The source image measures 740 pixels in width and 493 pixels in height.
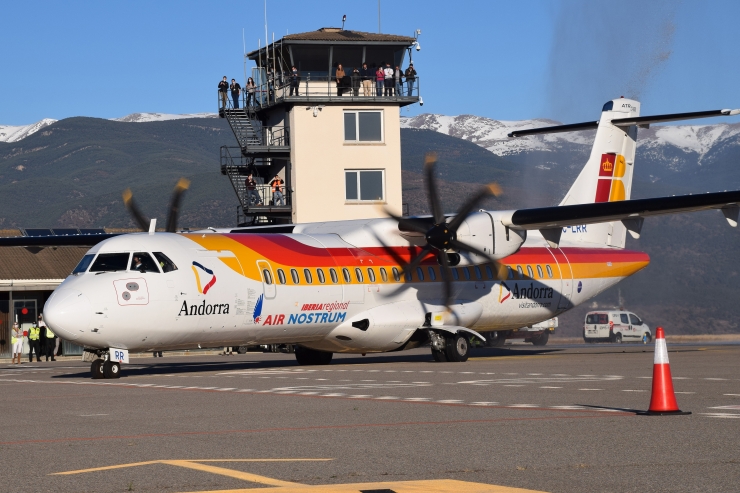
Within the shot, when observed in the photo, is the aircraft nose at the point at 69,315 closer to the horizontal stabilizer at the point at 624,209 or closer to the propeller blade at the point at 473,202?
the propeller blade at the point at 473,202

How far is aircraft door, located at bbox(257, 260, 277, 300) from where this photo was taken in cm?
2322

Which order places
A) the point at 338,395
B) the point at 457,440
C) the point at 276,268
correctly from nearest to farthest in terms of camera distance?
1. the point at 457,440
2. the point at 338,395
3. the point at 276,268

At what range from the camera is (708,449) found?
371 inches

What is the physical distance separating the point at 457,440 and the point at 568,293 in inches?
813

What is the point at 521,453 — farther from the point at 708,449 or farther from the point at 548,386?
the point at 548,386

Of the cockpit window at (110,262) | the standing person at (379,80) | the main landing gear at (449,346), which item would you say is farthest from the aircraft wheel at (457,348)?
the standing person at (379,80)

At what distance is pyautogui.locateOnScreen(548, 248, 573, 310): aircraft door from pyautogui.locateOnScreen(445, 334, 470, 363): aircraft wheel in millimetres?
4928

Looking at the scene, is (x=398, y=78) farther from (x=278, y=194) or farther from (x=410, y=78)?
(x=278, y=194)

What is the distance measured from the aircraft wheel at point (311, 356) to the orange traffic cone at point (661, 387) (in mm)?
15383

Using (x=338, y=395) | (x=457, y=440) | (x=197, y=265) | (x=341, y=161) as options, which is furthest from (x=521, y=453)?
(x=341, y=161)

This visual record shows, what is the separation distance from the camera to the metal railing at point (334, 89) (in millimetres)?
46281

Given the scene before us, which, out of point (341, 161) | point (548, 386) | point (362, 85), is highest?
point (362, 85)

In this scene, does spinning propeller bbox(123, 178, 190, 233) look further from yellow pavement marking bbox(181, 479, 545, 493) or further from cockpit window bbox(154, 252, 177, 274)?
yellow pavement marking bbox(181, 479, 545, 493)

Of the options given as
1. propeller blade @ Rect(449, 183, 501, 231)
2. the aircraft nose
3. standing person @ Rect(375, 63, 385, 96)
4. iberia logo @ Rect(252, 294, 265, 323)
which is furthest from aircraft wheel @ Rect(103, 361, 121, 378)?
standing person @ Rect(375, 63, 385, 96)
